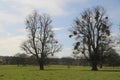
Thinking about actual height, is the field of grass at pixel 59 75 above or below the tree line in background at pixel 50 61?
below

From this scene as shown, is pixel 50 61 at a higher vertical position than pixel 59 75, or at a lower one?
higher

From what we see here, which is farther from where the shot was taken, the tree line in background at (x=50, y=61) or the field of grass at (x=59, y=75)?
the tree line in background at (x=50, y=61)

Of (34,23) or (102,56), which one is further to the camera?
(34,23)

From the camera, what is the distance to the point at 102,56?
187ft

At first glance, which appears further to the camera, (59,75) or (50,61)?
(50,61)

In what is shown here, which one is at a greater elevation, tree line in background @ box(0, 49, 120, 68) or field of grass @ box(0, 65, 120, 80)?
tree line in background @ box(0, 49, 120, 68)

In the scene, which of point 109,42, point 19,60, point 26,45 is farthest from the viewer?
point 19,60

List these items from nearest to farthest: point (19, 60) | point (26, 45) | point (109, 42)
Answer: point (109, 42) < point (26, 45) < point (19, 60)

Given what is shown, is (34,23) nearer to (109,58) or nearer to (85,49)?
(85,49)

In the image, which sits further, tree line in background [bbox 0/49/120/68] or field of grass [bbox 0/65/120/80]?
tree line in background [bbox 0/49/120/68]

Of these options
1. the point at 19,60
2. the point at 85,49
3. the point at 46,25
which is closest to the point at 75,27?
the point at 85,49

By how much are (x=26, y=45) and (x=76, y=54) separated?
11.8 m

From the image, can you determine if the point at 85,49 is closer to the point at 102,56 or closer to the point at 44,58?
the point at 102,56

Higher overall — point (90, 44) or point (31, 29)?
point (31, 29)
